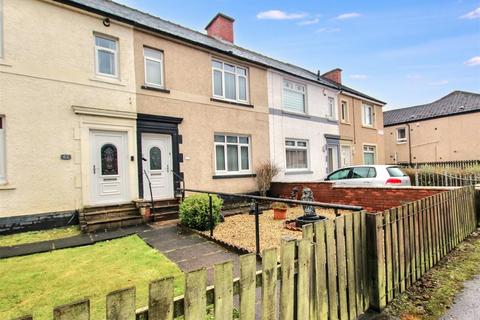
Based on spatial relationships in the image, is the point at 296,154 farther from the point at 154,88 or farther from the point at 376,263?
the point at 376,263

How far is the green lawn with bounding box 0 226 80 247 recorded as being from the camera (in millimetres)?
6262

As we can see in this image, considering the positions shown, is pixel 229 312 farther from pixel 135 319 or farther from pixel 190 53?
pixel 190 53

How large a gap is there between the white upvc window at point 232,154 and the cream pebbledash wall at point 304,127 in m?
1.51

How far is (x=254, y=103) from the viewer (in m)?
12.4

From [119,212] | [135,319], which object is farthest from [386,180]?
[135,319]

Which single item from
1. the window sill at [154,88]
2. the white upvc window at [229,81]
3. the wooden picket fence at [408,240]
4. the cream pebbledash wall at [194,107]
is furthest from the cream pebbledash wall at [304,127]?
the wooden picket fence at [408,240]

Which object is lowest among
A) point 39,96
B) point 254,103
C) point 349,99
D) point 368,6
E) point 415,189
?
point 415,189

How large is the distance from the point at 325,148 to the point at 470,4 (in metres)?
8.55

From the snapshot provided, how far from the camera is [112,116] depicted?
8344 millimetres

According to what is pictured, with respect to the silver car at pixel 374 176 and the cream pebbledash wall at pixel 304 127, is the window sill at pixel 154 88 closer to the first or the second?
the cream pebbledash wall at pixel 304 127

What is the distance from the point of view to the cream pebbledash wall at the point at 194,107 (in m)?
9.35

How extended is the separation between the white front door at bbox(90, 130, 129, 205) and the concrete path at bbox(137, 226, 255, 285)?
2.13 meters

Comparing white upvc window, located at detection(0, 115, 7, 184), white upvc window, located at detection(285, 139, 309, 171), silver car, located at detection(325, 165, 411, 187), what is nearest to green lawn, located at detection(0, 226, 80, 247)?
white upvc window, located at detection(0, 115, 7, 184)

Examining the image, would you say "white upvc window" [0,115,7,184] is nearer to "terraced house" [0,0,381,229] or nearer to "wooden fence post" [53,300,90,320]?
"terraced house" [0,0,381,229]
